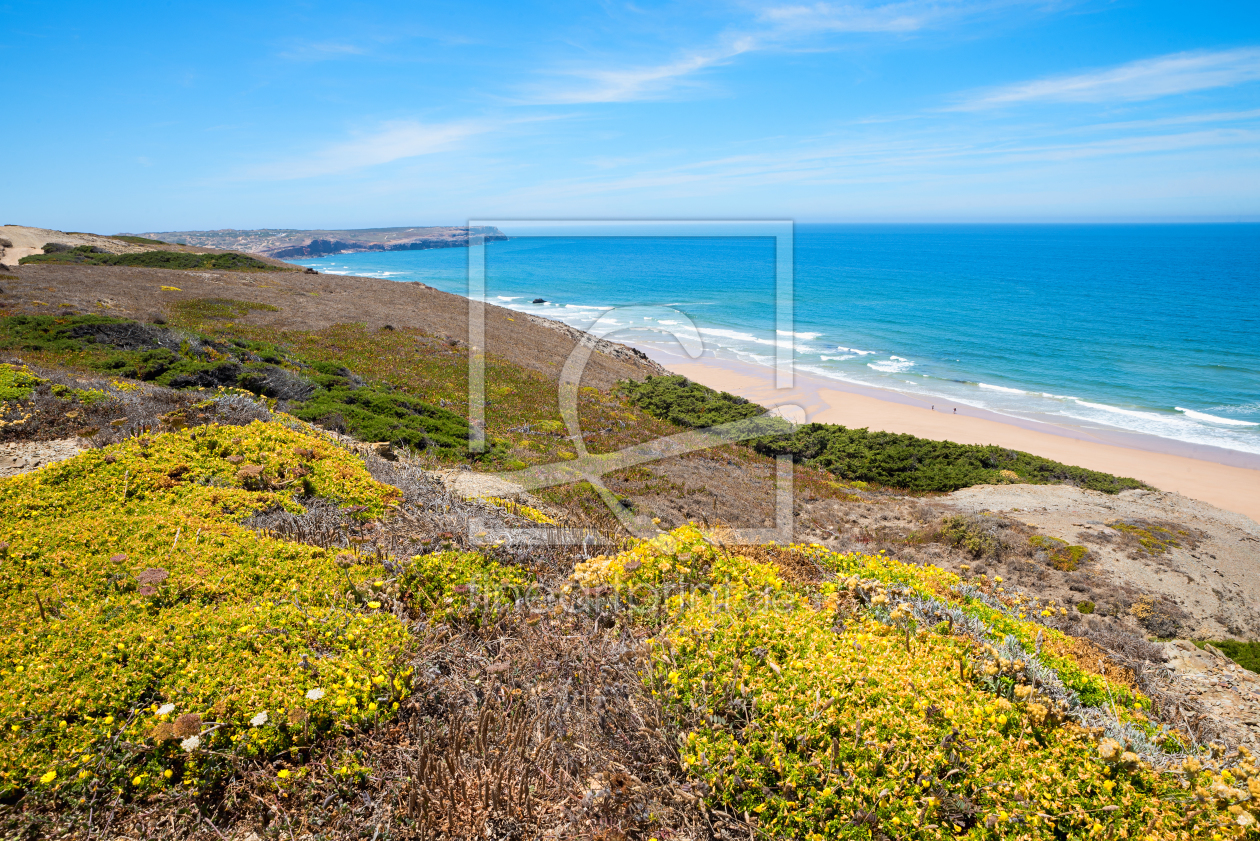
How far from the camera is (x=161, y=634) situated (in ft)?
10.7

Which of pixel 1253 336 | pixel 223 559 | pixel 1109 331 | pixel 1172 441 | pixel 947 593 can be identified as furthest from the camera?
pixel 1109 331

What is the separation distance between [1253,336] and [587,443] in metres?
67.1

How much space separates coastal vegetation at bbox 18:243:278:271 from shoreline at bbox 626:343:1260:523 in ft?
104

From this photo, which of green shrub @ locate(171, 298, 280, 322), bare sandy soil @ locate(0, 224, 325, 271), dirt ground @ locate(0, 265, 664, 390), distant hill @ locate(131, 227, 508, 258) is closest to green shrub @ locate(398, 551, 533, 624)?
dirt ground @ locate(0, 265, 664, 390)

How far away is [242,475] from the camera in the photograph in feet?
18.2

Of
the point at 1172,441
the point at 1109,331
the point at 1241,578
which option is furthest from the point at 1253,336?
the point at 1241,578

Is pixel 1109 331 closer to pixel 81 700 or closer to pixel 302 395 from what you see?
pixel 302 395

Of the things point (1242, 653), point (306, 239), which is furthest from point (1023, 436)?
point (306, 239)

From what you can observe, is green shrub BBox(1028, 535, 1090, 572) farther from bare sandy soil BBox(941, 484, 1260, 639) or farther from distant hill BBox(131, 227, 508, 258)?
distant hill BBox(131, 227, 508, 258)

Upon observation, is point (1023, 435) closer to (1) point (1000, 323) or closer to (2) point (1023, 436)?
(2) point (1023, 436)

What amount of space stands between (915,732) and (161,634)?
12.9 feet

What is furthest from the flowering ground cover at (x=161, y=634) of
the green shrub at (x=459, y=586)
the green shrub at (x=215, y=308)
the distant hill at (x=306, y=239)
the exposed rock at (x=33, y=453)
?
the distant hill at (x=306, y=239)

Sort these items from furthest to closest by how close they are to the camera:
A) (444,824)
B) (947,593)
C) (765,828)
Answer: (947,593), (444,824), (765,828)

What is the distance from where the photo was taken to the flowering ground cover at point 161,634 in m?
2.72
